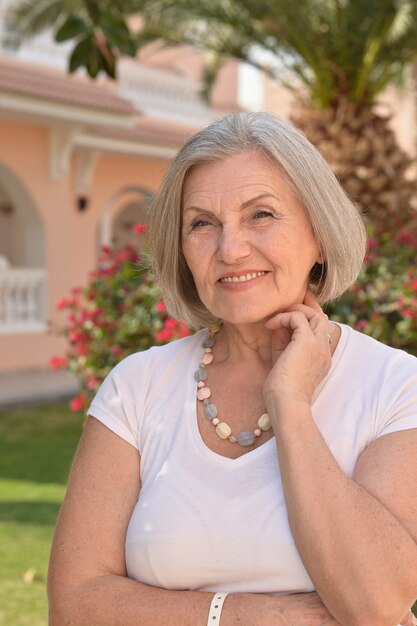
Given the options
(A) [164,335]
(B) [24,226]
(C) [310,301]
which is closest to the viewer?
(C) [310,301]

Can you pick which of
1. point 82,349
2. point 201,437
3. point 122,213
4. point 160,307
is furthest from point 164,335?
point 122,213

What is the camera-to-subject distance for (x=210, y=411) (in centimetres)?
215

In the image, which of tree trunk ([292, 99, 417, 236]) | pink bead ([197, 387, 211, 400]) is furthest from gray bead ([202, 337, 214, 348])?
tree trunk ([292, 99, 417, 236])

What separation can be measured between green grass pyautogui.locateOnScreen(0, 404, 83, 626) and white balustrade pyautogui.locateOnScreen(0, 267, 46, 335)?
2.74m

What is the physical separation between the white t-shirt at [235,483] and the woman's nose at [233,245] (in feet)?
0.99

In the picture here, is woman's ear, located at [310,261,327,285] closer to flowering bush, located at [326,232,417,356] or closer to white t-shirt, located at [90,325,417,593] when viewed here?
white t-shirt, located at [90,325,417,593]

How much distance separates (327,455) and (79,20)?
2666mm

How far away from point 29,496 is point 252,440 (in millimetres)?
4734

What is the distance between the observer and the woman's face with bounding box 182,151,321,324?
2.09 metres

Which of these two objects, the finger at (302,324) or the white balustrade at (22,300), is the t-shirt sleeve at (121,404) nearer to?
the finger at (302,324)

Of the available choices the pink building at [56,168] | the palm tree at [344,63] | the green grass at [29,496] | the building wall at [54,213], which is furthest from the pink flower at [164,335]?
the building wall at [54,213]

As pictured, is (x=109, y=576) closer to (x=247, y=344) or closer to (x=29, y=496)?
(x=247, y=344)

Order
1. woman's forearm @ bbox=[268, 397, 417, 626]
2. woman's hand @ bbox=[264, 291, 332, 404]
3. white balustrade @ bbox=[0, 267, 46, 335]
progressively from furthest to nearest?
white balustrade @ bbox=[0, 267, 46, 335], woman's hand @ bbox=[264, 291, 332, 404], woman's forearm @ bbox=[268, 397, 417, 626]

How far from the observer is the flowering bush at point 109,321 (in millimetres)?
6082
